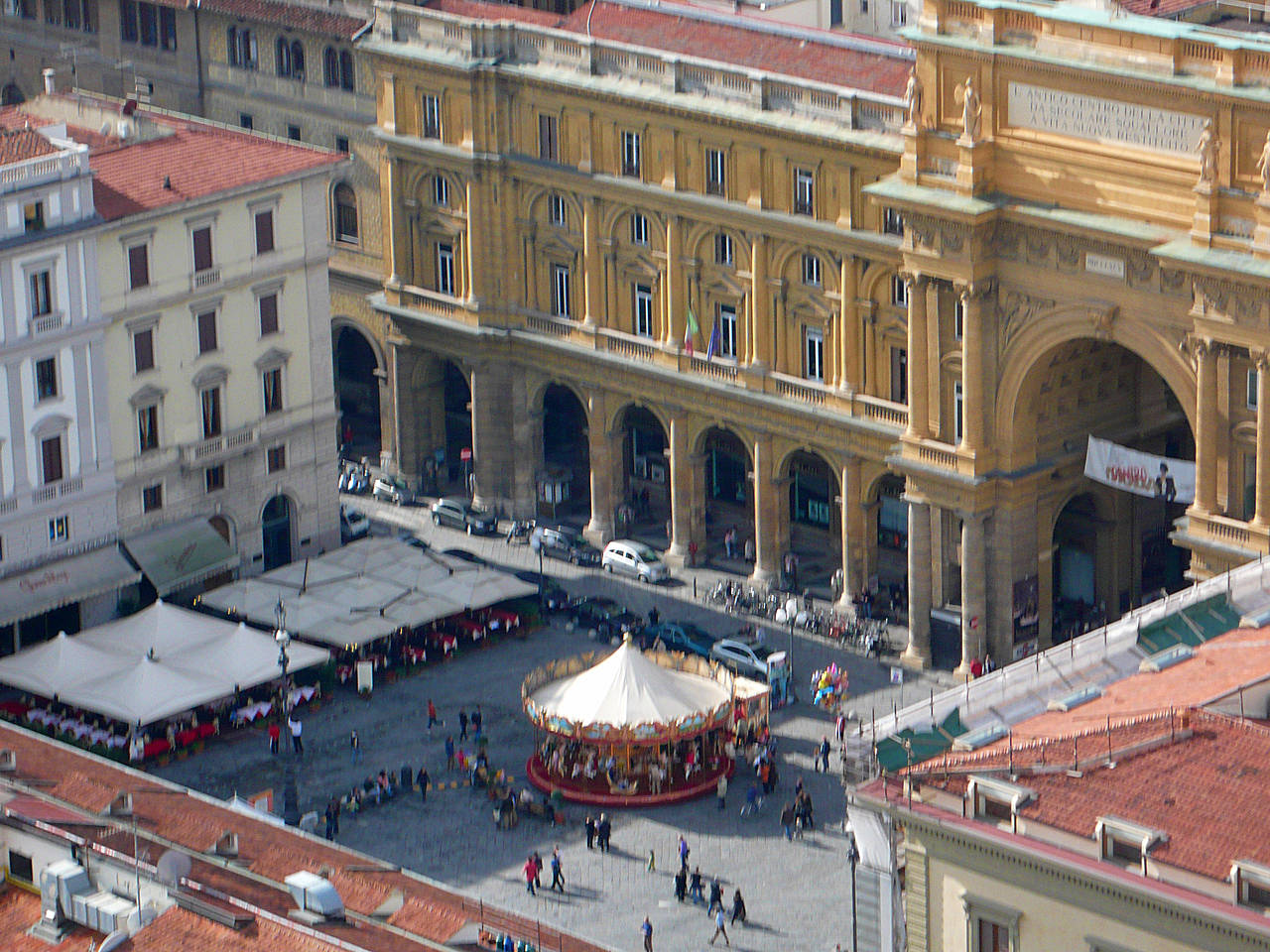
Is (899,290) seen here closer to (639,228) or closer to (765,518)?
(765,518)

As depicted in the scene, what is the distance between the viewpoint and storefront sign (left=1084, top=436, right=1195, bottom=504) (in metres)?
124

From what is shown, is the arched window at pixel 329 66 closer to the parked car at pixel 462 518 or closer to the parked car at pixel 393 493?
the parked car at pixel 393 493

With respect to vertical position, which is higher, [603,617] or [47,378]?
[47,378]

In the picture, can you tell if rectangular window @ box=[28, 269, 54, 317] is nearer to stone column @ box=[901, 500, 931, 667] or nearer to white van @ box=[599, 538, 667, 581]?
white van @ box=[599, 538, 667, 581]

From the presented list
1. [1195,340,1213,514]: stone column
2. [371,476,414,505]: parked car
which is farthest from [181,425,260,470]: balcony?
[1195,340,1213,514]: stone column

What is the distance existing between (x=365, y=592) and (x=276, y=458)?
332 inches

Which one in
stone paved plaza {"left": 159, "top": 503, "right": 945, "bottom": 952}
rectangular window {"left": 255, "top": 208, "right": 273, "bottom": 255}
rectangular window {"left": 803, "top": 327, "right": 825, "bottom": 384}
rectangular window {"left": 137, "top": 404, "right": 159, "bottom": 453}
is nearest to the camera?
stone paved plaza {"left": 159, "top": 503, "right": 945, "bottom": 952}

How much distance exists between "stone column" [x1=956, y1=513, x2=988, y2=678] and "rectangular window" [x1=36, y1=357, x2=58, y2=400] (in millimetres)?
35039

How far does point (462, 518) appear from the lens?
488 ft

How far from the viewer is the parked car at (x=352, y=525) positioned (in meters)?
147

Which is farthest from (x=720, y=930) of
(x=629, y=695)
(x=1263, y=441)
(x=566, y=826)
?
(x=1263, y=441)

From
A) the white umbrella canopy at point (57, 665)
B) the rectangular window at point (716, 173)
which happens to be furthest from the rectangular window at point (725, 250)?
the white umbrella canopy at point (57, 665)

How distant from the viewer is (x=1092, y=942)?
77.4 metres

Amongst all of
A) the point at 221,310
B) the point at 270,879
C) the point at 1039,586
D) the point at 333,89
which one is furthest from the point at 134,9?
the point at 270,879
